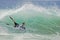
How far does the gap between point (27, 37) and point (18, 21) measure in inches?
6.1

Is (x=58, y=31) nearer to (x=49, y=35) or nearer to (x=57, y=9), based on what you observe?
(x=49, y=35)

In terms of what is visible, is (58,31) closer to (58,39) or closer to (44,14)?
(58,39)

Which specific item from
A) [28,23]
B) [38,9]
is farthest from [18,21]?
[38,9]

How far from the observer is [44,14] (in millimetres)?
1040

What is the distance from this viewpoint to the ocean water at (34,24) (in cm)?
103

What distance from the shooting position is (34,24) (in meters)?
1.04

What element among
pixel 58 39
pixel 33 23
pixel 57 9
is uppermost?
pixel 57 9

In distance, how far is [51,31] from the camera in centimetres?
103

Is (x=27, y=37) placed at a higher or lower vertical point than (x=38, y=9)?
lower

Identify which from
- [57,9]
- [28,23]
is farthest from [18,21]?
[57,9]

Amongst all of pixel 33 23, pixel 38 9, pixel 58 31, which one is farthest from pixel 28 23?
pixel 58 31

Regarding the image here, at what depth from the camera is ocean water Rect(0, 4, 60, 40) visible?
40.4 inches

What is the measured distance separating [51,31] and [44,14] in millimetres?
155

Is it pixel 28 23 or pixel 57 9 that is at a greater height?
pixel 57 9
